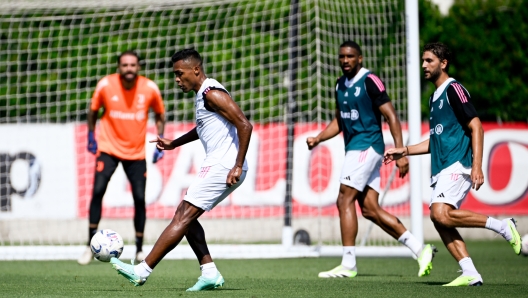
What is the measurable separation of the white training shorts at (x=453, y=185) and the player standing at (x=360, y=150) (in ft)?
3.88

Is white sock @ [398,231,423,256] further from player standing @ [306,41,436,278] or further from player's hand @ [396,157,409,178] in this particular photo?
player's hand @ [396,157,409,178]

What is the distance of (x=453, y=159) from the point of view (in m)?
7.67

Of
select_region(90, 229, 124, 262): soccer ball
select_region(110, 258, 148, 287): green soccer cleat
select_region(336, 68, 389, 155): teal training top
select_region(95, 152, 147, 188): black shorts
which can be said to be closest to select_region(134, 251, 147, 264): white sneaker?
select_region(95, 152, 147, 188): black shorts

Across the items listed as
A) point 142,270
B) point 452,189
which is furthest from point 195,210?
point 452,189

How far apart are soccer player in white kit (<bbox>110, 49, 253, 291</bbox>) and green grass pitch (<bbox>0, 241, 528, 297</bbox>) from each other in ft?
0.84

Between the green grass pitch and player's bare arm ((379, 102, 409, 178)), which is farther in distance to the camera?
player's bare arm ((379, 102, 409, 178))

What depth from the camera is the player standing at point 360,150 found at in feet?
29.3

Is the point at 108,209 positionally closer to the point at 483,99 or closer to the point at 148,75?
the point at 148,75

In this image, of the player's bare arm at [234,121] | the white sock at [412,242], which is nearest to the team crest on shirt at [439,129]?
the white sock at [412,242]

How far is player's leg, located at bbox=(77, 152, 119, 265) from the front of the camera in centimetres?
1054

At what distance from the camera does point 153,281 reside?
325 inches

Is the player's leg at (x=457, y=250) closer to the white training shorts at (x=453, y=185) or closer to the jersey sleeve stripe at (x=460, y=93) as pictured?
the white training shorts at (x=453, y=185)

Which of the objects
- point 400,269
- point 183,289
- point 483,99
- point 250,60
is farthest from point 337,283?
point 483,99

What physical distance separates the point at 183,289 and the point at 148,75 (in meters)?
7.93
